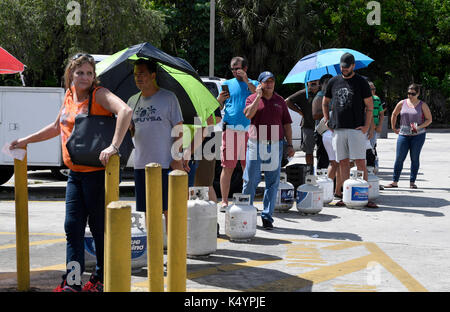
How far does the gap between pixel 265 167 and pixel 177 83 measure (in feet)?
6.28

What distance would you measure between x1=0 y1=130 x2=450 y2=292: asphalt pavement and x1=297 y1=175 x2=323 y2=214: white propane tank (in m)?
0.11

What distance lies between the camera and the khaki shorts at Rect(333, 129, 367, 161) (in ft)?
32.2

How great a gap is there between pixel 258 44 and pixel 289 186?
29.6 metres

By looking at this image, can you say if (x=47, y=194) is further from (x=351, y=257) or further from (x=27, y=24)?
(x=27, y=24)

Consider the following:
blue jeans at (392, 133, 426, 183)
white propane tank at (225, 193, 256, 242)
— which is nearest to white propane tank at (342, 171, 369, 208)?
blue jeans at (392, 133, 426, 183)

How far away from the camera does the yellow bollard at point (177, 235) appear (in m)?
3.88

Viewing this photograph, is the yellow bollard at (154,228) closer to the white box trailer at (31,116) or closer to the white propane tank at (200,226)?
the white propane tank at (200,226)

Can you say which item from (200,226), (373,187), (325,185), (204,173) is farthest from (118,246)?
(373,187)

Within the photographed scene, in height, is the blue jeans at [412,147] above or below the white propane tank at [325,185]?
above

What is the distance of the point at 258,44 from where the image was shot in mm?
38375

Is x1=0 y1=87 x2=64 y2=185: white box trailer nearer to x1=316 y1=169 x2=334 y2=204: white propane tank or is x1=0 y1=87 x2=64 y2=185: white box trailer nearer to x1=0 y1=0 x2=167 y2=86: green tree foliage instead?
x1=316 y1=169 x2=334 y2=204: white propane tank

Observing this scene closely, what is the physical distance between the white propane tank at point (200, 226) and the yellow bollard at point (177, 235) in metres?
2.41

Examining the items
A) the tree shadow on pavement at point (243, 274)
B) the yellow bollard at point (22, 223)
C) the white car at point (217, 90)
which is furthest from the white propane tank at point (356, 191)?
the yellow bollard at point (22, 223)

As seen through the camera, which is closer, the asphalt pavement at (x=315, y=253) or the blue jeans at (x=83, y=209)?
the blue jeans at (x=83, y=209)
